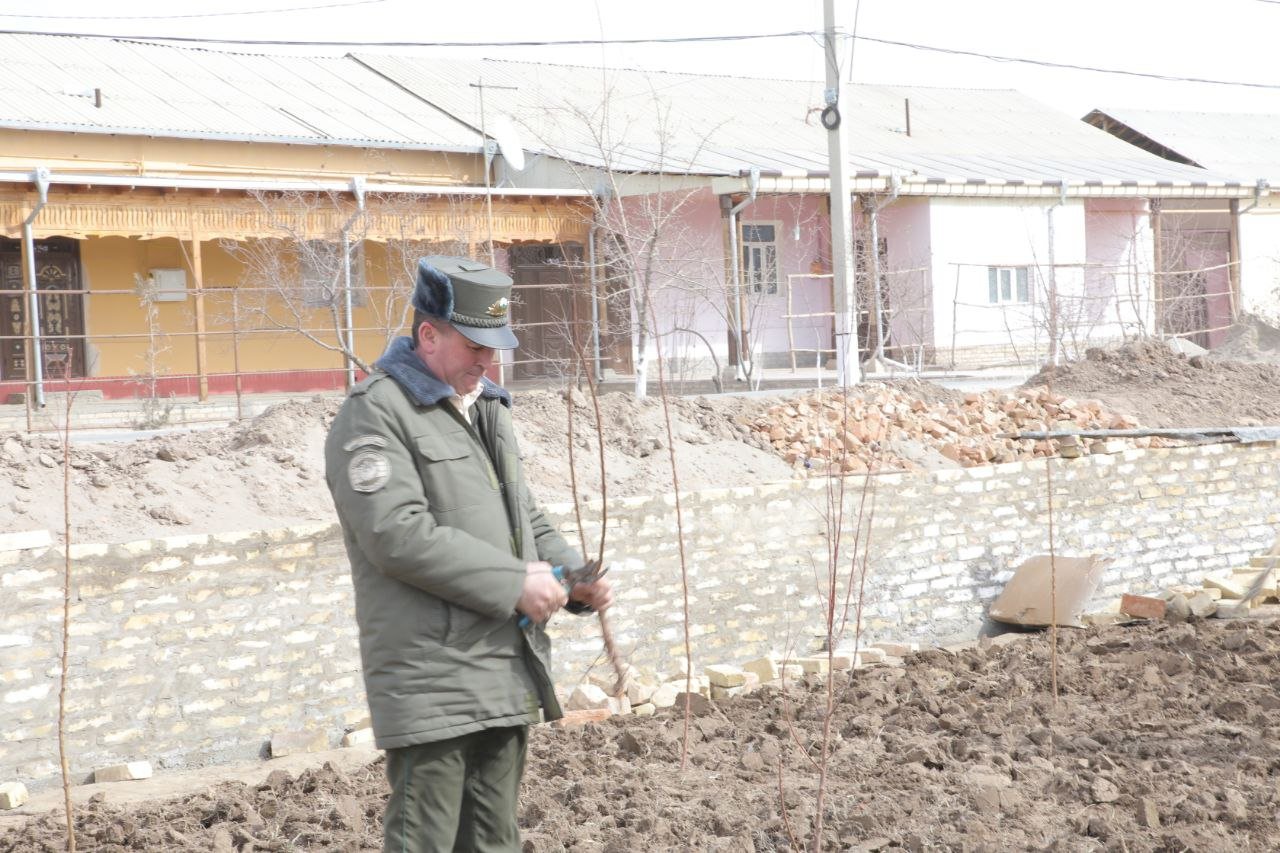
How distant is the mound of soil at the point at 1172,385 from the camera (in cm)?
1376

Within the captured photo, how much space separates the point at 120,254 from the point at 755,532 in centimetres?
1331

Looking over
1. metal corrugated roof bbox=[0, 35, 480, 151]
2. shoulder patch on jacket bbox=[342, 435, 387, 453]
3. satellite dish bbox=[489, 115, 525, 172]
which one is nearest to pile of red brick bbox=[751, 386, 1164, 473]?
shoulder patch on jacket bbox=[342, 435, 387, 453]

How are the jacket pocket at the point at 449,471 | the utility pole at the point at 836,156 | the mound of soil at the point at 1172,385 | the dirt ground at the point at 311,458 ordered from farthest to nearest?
the utility pole at the point at 836,156
the mound of soil at the point at 1172,385
the dirt ground at the point at 311,458
the jacket pocket at the point at 449,471

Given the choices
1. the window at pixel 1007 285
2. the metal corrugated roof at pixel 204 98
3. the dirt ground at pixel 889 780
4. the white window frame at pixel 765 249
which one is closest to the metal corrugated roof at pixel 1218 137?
the window at pixel 1007 285

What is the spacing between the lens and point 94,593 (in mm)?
6129

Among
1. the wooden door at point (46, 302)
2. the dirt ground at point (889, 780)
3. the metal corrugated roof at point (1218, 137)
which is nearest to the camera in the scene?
the dirt ground at point (889, 780)

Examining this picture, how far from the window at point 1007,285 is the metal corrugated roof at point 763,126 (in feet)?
5.29

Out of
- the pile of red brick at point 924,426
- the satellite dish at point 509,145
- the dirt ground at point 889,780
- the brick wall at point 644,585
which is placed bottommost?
the dirt ground at point 889,780

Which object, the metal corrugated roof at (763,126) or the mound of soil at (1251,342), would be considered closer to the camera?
the mound of soil at (1251,342)

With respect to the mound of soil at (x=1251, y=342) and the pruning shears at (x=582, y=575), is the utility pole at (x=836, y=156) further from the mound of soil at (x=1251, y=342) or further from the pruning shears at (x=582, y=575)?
the pruning shears at (x=582, y=575)

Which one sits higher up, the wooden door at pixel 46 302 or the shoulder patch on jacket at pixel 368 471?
the wooden door at pixel 46 302

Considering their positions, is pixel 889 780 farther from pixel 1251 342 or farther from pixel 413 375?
pixel 1251 342

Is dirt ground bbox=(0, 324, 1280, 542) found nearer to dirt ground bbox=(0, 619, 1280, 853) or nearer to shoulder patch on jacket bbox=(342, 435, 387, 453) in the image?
dirt ground bbox=(0, 619, 1280, 853)

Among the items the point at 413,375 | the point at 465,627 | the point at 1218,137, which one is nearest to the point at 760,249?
the point at 1218,137
